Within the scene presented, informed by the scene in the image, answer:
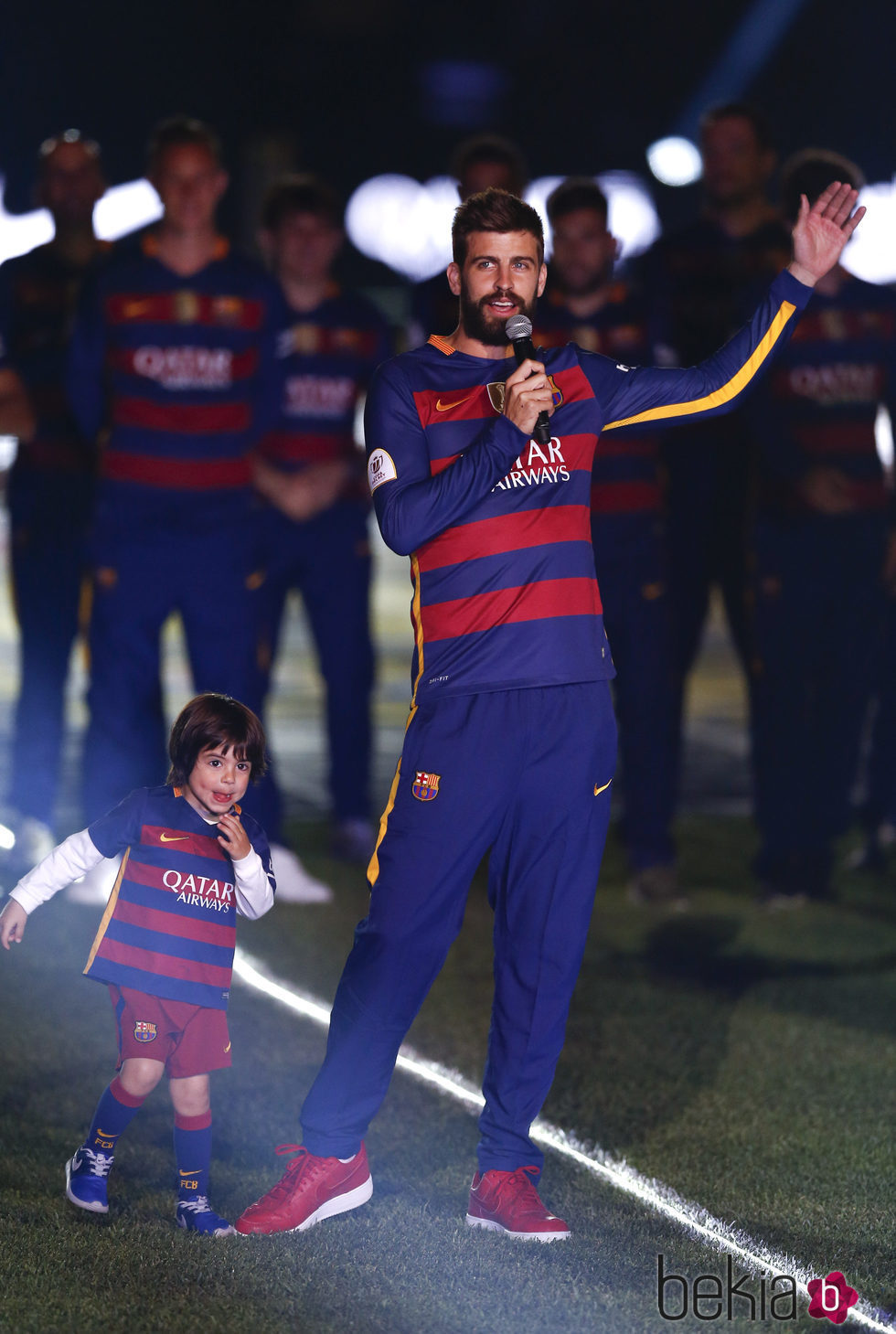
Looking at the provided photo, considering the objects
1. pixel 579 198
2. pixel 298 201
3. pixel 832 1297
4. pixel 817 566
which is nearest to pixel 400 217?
pixel 298 201

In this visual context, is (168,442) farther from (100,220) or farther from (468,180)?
(468,180)

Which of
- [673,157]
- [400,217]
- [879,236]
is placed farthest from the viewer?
[400,217]

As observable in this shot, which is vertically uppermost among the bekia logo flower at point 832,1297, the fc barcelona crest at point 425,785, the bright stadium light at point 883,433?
the bright stadium light at point 883,433

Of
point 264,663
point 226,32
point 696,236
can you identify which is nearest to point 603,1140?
point 264,663

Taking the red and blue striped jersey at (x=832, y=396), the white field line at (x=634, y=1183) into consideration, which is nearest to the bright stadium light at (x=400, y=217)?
the red and blue striped jersey at (x=832, y=396)

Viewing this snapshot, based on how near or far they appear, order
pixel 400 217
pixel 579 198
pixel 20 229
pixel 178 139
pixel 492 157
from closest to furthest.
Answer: pixel 178 139 → pixel 579 198 → pixel 492 157 → pixel 20 229 → pixel 400 217

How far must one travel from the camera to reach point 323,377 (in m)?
6.51

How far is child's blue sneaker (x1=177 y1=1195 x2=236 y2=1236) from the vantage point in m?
3.29

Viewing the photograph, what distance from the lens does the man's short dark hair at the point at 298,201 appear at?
6438mm

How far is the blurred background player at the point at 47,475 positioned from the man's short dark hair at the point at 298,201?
66 cm

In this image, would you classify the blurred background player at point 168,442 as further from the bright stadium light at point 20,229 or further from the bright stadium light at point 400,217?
the bright stadium light at point 400,217

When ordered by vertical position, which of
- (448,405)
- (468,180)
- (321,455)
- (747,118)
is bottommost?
(321,455)

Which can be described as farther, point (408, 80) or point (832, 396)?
point (408, 80)

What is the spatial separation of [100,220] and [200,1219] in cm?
448
